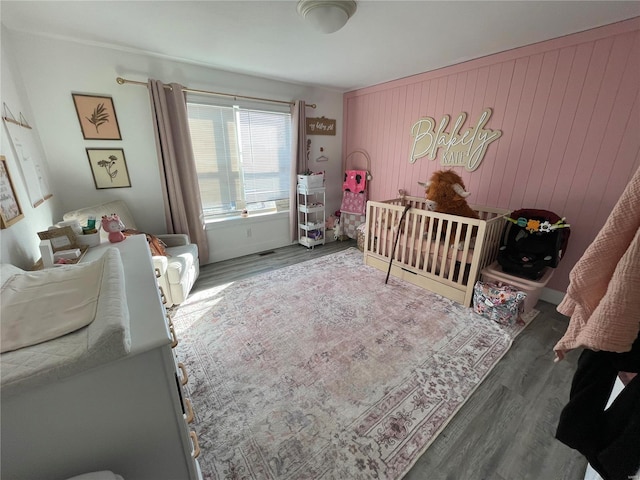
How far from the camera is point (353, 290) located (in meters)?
2.66

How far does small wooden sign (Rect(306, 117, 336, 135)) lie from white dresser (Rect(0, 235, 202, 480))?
11.3 feet

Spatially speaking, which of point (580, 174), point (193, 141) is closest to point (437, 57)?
point (580, 174)

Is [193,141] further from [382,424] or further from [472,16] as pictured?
[382,424]

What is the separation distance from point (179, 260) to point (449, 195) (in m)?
2.60

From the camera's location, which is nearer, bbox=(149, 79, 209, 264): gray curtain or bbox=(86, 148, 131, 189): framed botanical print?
bbox=(86, 148, 131, 189): framed botanical print

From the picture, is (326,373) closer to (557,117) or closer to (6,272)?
(6,272)

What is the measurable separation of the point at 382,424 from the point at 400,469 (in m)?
0.21

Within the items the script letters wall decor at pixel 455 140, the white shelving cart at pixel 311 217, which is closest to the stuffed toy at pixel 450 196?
the script letters wall decor at pixel 455 140

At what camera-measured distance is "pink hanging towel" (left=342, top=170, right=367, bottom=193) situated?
3885 mm

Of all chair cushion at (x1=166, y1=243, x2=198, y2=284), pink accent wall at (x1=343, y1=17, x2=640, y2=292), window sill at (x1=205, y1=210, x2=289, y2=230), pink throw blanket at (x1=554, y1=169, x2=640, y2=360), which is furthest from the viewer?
window sill at (x1=205, y1=210, x2=289, y2=230)

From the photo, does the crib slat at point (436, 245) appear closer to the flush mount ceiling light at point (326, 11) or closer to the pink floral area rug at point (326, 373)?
the pink floral area rug at point (326, 373)

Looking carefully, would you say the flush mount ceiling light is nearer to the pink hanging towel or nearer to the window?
the window

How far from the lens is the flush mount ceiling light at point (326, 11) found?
5.16 feet

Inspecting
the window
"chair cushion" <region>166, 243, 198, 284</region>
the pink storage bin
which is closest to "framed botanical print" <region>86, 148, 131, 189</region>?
the window
